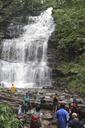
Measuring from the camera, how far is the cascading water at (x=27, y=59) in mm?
35625

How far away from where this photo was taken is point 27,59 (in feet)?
126

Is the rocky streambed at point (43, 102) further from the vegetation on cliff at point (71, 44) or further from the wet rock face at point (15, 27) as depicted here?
the wet rock face at point (15, 27)

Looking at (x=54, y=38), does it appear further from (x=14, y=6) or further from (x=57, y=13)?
(x=14, y=6)

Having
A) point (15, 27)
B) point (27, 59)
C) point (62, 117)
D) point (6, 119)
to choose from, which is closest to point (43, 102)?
point (62, 117)

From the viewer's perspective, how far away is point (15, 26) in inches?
1699

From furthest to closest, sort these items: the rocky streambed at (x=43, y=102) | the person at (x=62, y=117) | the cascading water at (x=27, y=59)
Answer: the cascading water at (x=27, y=59) < the rocky streambed at (x=43, y=102) < the person at (x=62, y=117)

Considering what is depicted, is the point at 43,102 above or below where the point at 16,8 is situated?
below

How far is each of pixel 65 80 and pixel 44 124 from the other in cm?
1481

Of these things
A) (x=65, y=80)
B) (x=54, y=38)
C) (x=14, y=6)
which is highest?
(x=14, y=6)

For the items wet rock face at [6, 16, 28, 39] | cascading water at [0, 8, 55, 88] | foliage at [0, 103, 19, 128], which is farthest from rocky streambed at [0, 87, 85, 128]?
wet rock face at [6, 16, 28, 39]

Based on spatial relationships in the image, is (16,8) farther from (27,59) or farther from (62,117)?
(62,117)

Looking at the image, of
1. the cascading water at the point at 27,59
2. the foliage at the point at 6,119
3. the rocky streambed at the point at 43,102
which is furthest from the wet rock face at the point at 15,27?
the foliage at the point at 6,119

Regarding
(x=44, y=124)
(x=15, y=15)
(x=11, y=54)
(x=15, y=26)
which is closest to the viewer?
(x=44, y=124)

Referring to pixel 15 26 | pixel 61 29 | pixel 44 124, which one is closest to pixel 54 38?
pixel 61 29
